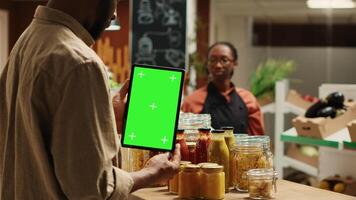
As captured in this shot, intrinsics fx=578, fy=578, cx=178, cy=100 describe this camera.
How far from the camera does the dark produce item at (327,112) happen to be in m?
3.34

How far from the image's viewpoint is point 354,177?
11.7 feet

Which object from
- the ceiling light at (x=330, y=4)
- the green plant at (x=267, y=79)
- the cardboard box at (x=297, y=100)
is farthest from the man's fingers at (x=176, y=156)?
the ceiling light at (x=330, y=4)

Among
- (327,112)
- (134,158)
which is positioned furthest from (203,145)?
(327,112)

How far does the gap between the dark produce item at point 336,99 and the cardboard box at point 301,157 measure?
71.1 inches

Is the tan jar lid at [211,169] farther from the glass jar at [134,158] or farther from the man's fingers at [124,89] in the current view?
the man's fingers at [124,89]

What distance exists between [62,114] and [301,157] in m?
4.26

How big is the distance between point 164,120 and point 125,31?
6.08 metres

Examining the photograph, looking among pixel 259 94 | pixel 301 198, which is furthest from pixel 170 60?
pixel 301 198

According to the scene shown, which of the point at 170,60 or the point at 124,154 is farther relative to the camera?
the point at 170,60

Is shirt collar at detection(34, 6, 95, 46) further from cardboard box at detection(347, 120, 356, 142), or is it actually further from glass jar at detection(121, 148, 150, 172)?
cardboard box at detection(347, 120, 356, 142)

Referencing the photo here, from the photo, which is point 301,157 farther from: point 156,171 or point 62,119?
point 62,119

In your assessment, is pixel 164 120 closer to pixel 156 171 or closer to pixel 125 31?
pixel 156 171

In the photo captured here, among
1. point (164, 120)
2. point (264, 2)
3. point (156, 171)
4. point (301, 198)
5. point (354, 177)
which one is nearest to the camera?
point (156, 171)

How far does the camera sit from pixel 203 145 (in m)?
2.22
